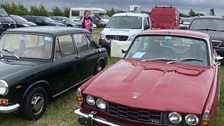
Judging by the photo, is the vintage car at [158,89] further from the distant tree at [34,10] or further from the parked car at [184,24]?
the distant tree at [34,10]

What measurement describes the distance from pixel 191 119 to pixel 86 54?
4101 millimetres

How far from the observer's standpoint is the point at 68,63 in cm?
648

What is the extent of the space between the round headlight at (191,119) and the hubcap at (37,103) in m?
2.87

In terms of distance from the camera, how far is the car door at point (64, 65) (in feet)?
20.0

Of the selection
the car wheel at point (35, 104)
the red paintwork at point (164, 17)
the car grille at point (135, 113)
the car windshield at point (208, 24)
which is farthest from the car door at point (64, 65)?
the red paintwork at point (164, 17)

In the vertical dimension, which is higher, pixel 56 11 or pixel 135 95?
pixel 135 95

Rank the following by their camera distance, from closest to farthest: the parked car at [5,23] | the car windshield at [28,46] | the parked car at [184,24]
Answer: the car windshield at [28,46], the parked car at [5,23], the parked car at [184,24]

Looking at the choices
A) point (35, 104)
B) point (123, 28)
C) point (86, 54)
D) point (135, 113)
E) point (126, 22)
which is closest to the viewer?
point (135, 113)

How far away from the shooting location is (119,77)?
14.9ft

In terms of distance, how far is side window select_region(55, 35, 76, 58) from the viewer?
634cm

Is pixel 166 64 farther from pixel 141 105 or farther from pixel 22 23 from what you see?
pixel 22 23

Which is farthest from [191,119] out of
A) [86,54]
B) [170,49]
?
[86,54]

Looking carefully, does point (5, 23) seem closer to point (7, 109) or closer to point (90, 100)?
point (7, 109)

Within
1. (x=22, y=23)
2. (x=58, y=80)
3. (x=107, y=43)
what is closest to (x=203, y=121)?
(x=58, y=80)
